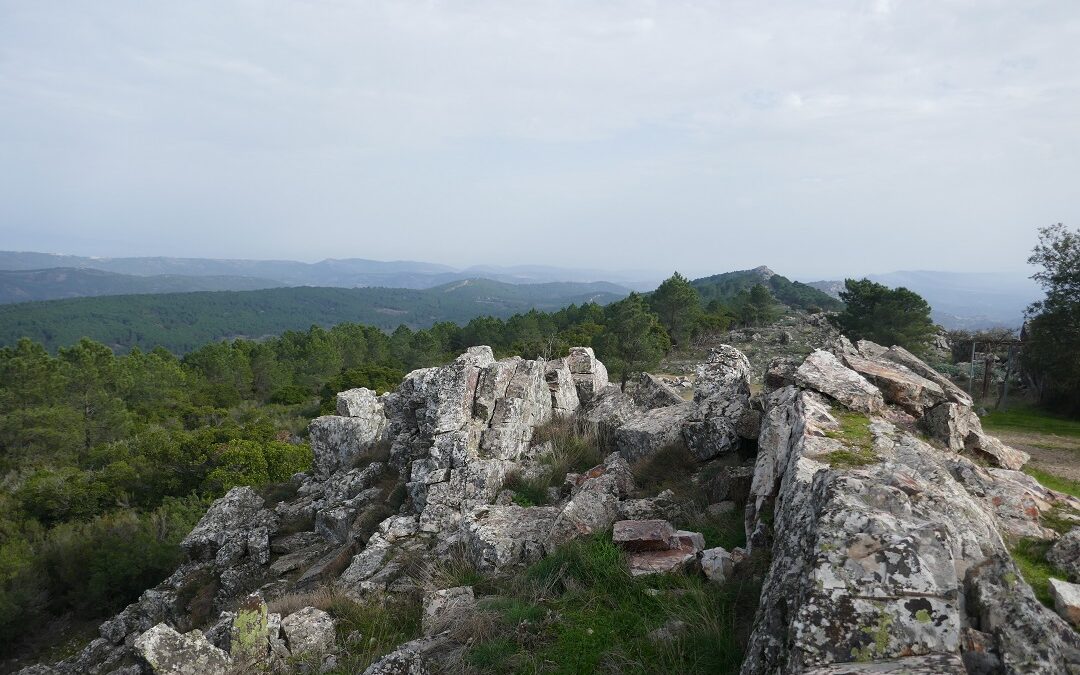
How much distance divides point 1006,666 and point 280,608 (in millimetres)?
7522

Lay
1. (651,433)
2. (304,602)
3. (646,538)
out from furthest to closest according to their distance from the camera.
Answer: (651,433) → (304,602) → (646,538)

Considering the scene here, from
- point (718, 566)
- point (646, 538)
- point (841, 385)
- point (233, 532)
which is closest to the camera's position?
point (718, 566)

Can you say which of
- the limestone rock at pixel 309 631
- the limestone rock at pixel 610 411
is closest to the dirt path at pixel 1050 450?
the limestone rock at pixel 610 411

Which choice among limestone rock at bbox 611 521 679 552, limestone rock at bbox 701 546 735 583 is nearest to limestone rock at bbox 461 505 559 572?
limestone rock at bbox 611 521 679 552

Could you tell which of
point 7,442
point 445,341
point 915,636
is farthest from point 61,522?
point 445,341

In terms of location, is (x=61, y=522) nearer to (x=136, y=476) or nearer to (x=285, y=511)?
(x=136, y=476)

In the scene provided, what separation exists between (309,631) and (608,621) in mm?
3537

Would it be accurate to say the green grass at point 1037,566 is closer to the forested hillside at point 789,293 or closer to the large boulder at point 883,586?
the large boulder at point 883,586

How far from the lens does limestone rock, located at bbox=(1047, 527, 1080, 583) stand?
545 centimetres

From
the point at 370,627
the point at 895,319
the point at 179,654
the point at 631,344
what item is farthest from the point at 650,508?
the point at 895,319

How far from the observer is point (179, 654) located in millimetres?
5512

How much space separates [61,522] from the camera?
22.3 metres

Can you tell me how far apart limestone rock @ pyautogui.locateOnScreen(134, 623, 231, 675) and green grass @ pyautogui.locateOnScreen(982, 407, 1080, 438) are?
2443 cm

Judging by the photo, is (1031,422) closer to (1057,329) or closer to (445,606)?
(1057,329)
